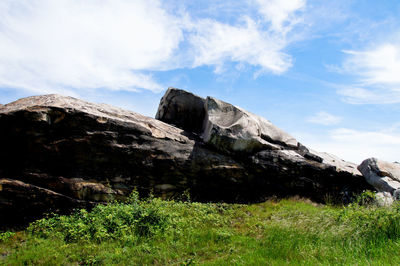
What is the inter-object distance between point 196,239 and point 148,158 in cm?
565

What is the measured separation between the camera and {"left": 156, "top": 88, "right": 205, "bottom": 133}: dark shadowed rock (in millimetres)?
17125

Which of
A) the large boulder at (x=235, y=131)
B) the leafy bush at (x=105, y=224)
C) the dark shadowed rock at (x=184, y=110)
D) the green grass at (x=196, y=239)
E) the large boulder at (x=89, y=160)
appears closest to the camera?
the green grass at (x=196, y=239)

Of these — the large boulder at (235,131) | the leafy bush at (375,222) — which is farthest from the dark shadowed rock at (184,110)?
the leafy bush at (375,222)

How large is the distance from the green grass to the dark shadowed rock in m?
7.04

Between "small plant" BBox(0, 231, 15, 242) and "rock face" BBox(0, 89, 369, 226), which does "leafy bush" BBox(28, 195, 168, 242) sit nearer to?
"small plant" BBox(0, 231, 15, 242)

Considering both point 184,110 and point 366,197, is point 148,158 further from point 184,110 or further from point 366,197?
point 366,197

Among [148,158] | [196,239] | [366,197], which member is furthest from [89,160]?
[366,197]

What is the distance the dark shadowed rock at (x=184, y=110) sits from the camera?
17125 millimetres

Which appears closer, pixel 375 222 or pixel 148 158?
pixel 375 222

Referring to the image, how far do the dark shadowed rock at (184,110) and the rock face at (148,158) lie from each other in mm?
68

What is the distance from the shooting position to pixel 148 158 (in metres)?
13.3

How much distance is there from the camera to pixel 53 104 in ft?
38.9

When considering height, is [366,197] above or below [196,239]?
above

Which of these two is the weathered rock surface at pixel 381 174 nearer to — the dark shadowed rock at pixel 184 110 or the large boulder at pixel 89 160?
the large boulder at pixel 89 160
